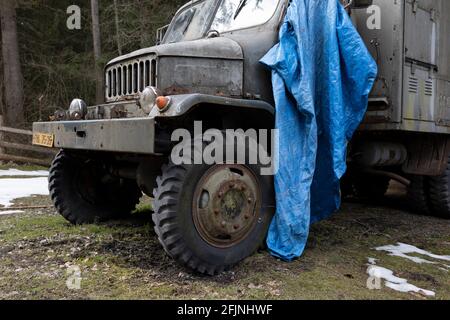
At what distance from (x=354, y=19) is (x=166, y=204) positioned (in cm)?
319

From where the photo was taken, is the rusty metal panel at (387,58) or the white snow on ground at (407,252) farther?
the rusty metal panel at (387,58)

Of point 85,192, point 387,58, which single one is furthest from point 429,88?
point 85,192

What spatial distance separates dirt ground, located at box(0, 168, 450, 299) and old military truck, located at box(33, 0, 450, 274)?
0.87 feet

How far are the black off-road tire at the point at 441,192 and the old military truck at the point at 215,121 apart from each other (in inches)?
0.5

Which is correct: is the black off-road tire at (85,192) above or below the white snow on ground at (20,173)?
above

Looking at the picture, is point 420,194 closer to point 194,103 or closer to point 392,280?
point 392,280

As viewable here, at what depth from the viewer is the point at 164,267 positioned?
3.66 metres

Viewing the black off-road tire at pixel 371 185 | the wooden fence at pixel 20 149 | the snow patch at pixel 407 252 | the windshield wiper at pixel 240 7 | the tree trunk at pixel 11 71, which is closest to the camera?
the snow patch at pixel 407 252

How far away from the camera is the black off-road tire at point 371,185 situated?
7.74 m

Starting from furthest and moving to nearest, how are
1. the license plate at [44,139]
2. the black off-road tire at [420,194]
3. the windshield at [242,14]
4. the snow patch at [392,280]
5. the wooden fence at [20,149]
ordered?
1. the wooden fence at [20,149]
2. the black off-road tire at [420,194]
3. the windshield at [242,14]
4. the license plate at [44,139]
5. the snow patch at [392,280]

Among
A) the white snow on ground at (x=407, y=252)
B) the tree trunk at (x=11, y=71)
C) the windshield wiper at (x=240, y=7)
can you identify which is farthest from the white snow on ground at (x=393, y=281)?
the tree trunk at (x=11, y=71)

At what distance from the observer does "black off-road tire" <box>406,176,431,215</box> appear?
6512 millimetres

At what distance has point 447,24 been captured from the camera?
19.2ft

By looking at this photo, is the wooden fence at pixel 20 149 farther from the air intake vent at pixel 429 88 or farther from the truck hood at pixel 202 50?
the air intake vent at pixel 429 88
